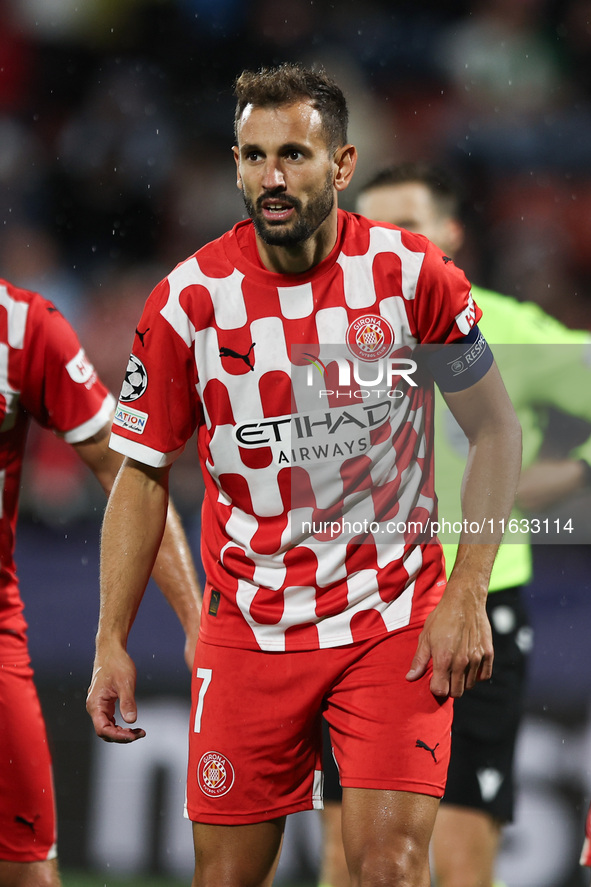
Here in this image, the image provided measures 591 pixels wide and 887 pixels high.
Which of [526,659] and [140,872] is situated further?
[140,872]

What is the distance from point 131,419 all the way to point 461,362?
0.64 meters

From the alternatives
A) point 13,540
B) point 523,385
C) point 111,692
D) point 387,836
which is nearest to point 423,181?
point 523,385

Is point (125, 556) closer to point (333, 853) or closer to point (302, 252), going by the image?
point (302, 252)

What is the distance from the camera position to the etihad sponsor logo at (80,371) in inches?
99.0

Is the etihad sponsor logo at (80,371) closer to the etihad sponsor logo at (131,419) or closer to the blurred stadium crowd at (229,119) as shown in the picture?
the etihad sponsor logo at (131,419)

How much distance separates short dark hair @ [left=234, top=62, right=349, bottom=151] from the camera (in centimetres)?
209

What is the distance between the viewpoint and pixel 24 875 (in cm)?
237

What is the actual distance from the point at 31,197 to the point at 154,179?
0.57 meters

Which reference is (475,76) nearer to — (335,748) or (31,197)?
(31,197)

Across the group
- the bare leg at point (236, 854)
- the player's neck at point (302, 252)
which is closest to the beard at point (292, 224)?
the player's neck at point (302, 252)

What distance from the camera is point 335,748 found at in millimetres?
2137

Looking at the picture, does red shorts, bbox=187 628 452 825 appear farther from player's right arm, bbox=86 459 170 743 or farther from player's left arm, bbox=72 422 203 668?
player's left arm, bbox=72 422 203 668

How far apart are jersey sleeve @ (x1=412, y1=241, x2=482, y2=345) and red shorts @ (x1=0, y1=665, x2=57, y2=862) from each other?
1.12 m

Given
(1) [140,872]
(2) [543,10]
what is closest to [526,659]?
(1) [140,872]
